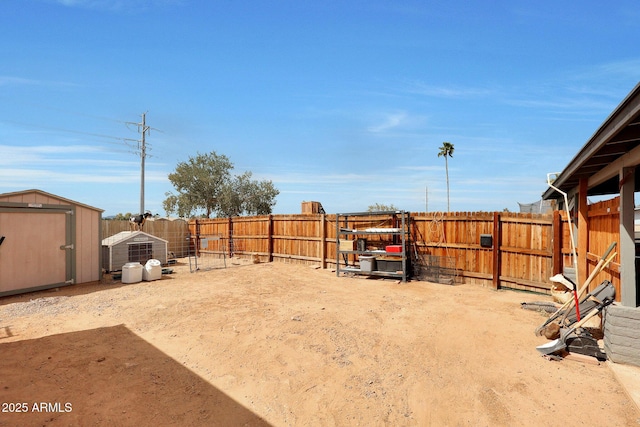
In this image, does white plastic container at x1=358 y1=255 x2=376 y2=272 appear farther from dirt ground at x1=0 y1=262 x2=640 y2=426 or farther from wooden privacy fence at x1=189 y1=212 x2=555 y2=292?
dirt ground at x1=0 y1=262 x2=640 y2=426

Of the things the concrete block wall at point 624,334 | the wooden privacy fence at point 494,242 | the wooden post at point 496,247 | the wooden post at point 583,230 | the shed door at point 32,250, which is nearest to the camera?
the concrete block wall at point 624,334

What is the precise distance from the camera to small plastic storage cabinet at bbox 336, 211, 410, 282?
33.2 ft

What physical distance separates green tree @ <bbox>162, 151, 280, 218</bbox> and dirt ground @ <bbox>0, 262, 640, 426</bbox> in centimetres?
1984

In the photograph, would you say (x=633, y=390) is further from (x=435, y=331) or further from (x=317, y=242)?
(x=317, y=242)

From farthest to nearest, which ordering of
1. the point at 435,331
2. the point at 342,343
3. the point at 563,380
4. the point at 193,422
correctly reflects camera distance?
the point at 435,331 < the point at 342,343 < the point at 563,380 < the point at 193,422

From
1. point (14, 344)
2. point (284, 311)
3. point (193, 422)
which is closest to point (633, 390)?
point (193, 422)

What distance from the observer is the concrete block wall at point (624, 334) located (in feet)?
13.1

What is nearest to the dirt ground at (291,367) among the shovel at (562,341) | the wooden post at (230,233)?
the shovel at (562,341)

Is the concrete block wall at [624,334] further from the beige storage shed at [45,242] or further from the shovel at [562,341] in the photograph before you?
the beige storage shed at [45,242]

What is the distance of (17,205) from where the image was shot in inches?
340

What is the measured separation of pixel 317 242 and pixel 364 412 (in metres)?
9.90

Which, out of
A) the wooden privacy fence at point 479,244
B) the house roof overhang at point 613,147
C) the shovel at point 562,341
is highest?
the house roof overhang at point 613,147

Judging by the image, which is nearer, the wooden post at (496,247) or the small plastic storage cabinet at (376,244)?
the wooden post at (496,247)

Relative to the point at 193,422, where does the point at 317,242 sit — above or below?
above
